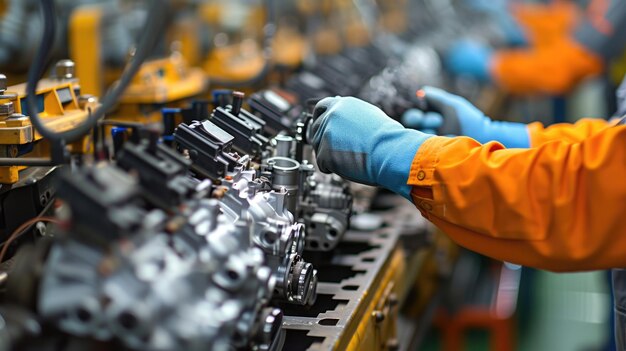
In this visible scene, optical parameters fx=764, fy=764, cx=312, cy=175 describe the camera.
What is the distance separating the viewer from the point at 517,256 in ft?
5.28

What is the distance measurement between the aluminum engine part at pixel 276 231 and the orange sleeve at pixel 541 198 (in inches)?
12.2

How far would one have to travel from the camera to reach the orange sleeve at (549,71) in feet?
19.6

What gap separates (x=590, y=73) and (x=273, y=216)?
498 centimetres

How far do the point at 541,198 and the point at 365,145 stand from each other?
0.40 m

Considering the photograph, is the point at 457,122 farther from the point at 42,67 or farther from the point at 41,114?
the point at 42,67

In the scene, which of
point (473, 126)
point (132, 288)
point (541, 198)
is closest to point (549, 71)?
point (473, 126)

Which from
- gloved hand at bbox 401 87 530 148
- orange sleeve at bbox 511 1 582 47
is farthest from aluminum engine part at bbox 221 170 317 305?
orange sleeve at bbox 511 1 582 47

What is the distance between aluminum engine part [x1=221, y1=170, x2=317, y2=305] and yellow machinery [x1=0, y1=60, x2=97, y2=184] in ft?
1.22

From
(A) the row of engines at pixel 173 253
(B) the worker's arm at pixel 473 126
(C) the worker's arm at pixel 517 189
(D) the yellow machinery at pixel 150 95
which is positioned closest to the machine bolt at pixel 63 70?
(D) the yellow machinery at pixel 150 95

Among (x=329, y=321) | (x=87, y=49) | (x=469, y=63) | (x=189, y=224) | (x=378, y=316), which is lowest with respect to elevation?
(x=469, y=63)

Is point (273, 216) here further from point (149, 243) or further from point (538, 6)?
point (538, 6)

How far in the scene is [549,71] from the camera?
5996 millimetres

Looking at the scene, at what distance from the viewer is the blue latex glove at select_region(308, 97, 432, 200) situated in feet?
5.57

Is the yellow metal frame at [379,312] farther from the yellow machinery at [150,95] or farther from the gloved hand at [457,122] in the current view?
the yellow machinery at [150,95]
